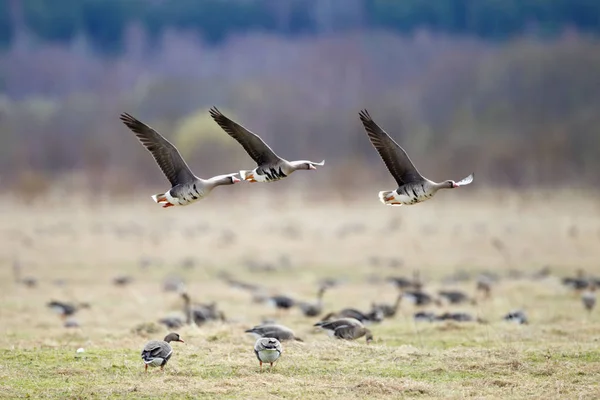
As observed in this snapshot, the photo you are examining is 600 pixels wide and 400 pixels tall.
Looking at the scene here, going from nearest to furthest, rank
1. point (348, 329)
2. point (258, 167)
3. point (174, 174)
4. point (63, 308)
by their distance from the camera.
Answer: point (258, 167), point (174, 174), point (348, 329), point (63, 308)

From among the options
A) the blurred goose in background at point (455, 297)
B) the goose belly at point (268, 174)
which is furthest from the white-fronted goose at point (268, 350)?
the blurred goose in background at point (455, 297)

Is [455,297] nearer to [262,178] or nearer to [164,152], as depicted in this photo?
[262,178]

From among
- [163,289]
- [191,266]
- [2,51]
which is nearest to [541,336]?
[163,289]

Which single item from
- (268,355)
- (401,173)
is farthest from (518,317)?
(268,355)

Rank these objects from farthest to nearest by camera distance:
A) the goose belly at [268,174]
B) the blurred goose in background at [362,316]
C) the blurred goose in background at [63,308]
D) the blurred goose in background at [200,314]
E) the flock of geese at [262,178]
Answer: the blurred goose in background at [63,308]
the blurred goose in background at [200,314]
the blurred goose in background at [362,316]
the goose belly at [268,174]
the flock of geese at [262,178]

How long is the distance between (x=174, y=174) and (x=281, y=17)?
6263 inches

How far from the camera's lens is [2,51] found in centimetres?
11744

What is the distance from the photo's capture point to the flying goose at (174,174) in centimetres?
1428

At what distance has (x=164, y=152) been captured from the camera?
1452cm

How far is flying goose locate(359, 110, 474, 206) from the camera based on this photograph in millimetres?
14273

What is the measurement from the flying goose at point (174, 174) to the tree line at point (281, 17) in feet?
388

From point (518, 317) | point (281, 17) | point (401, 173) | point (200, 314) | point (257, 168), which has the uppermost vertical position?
point (281, 17)

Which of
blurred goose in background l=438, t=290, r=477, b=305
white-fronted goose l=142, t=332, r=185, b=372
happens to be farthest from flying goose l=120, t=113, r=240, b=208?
blurred goose in background l=438, t=290, r=477, b=305

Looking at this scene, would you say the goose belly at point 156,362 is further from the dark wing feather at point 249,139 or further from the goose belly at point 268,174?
the dark wing feather at point 249,139
